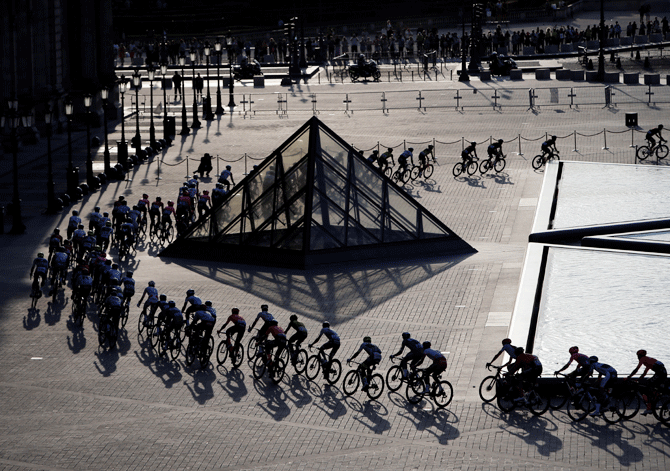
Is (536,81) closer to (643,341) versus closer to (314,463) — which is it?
(643,341)

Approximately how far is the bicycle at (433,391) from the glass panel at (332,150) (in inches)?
428

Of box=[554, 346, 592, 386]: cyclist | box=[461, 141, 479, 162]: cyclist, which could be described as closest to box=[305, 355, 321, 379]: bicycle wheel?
box=[554, 346, 592, 386]: cyclist

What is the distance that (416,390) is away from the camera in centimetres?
1961

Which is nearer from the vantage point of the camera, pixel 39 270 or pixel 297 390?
pixel 297 390

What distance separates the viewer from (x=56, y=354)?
72.5ft

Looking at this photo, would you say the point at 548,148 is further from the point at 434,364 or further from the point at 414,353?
the point at 434,364

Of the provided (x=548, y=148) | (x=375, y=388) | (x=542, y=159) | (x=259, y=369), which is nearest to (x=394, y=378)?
(x=375, y=388)

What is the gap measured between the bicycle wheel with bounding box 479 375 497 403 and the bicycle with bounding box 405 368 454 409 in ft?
1.73

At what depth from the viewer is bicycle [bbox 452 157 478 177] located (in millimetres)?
39031

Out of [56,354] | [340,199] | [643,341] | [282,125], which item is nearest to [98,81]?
[282,125]

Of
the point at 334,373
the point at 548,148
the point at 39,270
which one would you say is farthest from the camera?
the point at 548,148

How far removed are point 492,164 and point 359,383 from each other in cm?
2128

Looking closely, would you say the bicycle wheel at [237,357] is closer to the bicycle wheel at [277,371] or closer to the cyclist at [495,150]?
the bicycle wheel at [277,371]

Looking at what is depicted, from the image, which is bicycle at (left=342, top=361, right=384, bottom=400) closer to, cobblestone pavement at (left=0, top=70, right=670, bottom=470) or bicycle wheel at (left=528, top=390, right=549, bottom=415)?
cobblestone pavement at (left=0, top=70, right=670, bottom=470)
